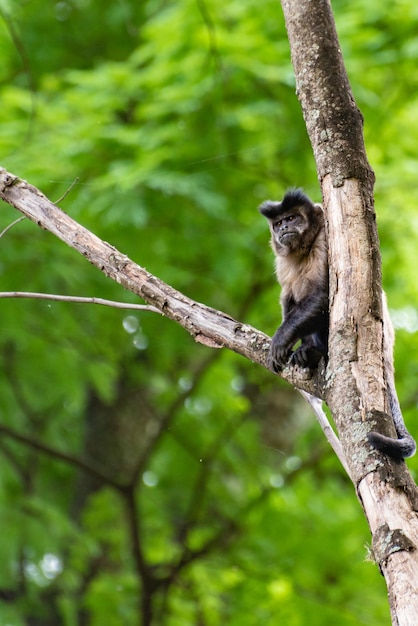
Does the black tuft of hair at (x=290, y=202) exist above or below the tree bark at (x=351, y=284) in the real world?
above

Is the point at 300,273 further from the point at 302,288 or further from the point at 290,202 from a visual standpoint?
the point at 290,202

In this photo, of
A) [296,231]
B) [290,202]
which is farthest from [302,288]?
[290,202]

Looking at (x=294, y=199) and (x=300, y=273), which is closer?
(x=300, y=273)

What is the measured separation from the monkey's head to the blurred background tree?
152 cm

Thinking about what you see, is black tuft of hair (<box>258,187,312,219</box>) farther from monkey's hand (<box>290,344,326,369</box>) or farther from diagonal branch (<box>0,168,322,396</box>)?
diagonal branch (<box>0,168,322,396</box>)

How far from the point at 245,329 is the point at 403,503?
56.1 inches

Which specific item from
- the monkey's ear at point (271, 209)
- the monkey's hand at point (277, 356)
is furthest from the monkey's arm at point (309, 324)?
the monkey's ear at point (271, 209)

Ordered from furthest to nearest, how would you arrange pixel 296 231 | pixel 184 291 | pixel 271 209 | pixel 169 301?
pixel 184 291, pixel 271 209, pixel 296 231, pixel 169 301

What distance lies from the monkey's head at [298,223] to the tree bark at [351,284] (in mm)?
2059

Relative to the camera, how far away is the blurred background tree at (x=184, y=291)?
7676 mm

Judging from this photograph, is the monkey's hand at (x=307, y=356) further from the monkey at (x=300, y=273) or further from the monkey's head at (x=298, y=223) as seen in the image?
the monkey's head at (x=298, y=223)

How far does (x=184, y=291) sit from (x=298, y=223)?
3.23 meters

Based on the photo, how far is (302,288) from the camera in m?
5.50

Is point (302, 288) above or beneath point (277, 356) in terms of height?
above
